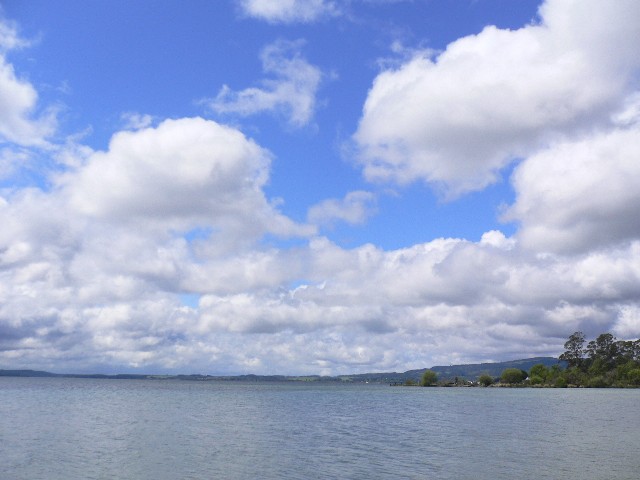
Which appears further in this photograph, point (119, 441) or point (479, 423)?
point (479, 423)

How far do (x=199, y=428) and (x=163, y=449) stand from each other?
18.9m

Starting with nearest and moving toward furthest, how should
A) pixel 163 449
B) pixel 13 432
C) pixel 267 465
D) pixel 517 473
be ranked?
1. pixel 517 473
2. pixel 267 465
3. pixel 163 449
4. pixel 13 432

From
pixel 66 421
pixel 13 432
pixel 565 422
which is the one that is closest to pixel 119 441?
pixel 13 432

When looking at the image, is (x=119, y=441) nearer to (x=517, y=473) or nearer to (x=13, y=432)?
(x=13, y=432)

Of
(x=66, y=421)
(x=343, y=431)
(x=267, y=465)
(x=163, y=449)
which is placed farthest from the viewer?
(x=66, y=421)

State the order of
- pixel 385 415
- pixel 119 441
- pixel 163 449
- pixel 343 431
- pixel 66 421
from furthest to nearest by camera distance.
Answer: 1. pixel 385 415
2. pixel 66 421
3. pixel 343 431
4. pixel 119 441
5. pixel 163 449

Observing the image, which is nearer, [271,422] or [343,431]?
[343,431]

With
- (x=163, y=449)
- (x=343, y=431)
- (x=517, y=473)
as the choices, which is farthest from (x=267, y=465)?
(x=343, y=431)

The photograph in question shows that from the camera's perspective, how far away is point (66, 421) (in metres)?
77.3

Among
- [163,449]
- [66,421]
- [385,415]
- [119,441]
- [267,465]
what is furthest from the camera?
[385,415]

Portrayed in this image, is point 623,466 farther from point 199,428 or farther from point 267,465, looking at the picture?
→ point 199,428

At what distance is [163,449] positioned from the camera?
51750 mm

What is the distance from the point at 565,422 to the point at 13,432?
75271mm

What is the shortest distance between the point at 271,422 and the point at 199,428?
13.8 metres
